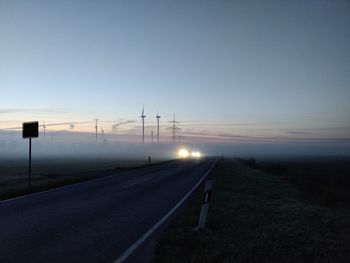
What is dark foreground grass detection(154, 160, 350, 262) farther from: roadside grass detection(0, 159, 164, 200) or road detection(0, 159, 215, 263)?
roadside grass detection(0, 159, 164, 200)

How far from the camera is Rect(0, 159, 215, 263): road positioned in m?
6.13

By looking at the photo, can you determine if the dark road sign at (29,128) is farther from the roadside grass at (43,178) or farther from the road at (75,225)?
the road at (75,225)

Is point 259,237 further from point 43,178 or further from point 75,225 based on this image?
point 43,178

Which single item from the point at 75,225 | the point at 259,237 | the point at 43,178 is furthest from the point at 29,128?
the point at 259,237

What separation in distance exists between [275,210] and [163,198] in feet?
15.9

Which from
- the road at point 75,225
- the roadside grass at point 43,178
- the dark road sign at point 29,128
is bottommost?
the roadside grass at point 43,178

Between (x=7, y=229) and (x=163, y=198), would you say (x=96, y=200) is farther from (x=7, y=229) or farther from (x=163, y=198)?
(x=7, y=229)

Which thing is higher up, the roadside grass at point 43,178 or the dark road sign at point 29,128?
the dark road sign at point 29,128

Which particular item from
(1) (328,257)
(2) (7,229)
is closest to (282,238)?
(1) (328,257)

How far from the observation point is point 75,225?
844cm

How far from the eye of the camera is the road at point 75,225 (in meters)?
6.13

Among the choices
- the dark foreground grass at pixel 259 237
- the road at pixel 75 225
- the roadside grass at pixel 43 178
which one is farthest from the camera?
the roadside grass at pixel 43 178

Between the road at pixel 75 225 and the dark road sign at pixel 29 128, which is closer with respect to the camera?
the road at pixel 75 225

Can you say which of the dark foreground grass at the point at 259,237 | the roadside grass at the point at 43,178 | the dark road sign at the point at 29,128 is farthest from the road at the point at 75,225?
the dark road sign at the point at 29,128
